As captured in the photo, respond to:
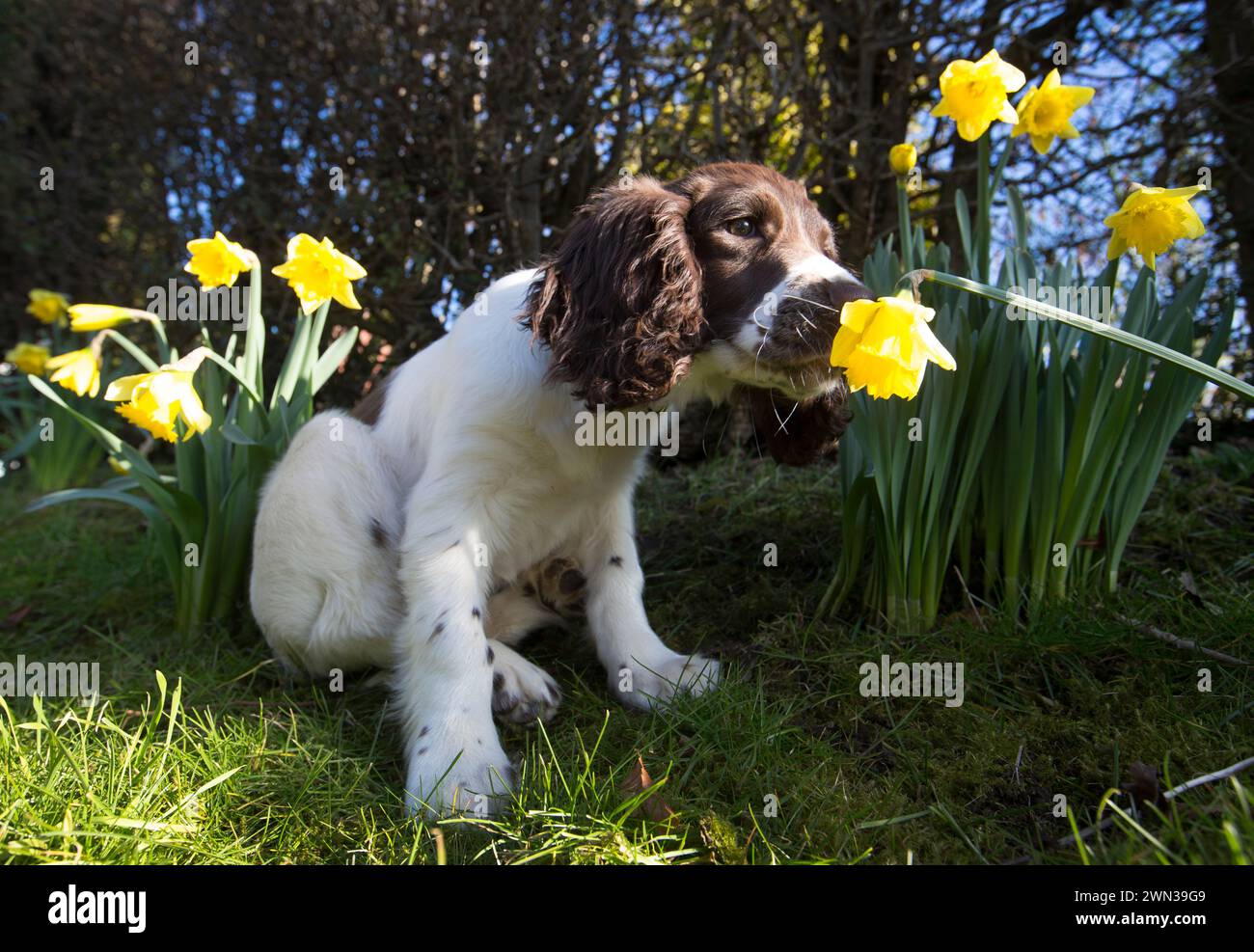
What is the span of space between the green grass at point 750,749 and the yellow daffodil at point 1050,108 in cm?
118

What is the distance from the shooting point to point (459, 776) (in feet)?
6.08

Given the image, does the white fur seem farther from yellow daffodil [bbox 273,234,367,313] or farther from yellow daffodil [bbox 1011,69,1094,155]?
yellow daffodil [bbox 1011,69,1094,155]

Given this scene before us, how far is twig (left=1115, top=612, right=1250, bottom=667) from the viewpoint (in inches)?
74.5

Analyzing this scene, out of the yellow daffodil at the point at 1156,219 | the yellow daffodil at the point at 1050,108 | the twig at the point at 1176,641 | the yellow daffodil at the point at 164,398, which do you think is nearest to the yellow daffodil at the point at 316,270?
the yellow daffodil at the point at 164,398

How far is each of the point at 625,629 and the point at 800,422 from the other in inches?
29.9

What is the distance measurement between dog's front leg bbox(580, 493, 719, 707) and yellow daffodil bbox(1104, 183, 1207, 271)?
1.40 m

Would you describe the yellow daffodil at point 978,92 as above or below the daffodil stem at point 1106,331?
above

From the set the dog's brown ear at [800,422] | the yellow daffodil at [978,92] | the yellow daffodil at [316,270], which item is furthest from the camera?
the yellow daffodil at [316,270]

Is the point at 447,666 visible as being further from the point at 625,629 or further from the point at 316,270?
the point at 316,270

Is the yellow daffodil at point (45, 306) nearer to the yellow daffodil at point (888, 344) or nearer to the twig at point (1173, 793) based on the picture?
the yellow daffodil at point (888, 344)

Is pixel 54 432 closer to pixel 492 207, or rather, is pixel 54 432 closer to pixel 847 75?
pixel 492 207

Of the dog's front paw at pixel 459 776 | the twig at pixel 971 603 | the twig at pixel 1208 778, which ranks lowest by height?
the dog's front paw at pixel 459 776

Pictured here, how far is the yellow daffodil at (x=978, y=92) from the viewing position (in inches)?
73.6

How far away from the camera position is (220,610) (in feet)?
9.35
